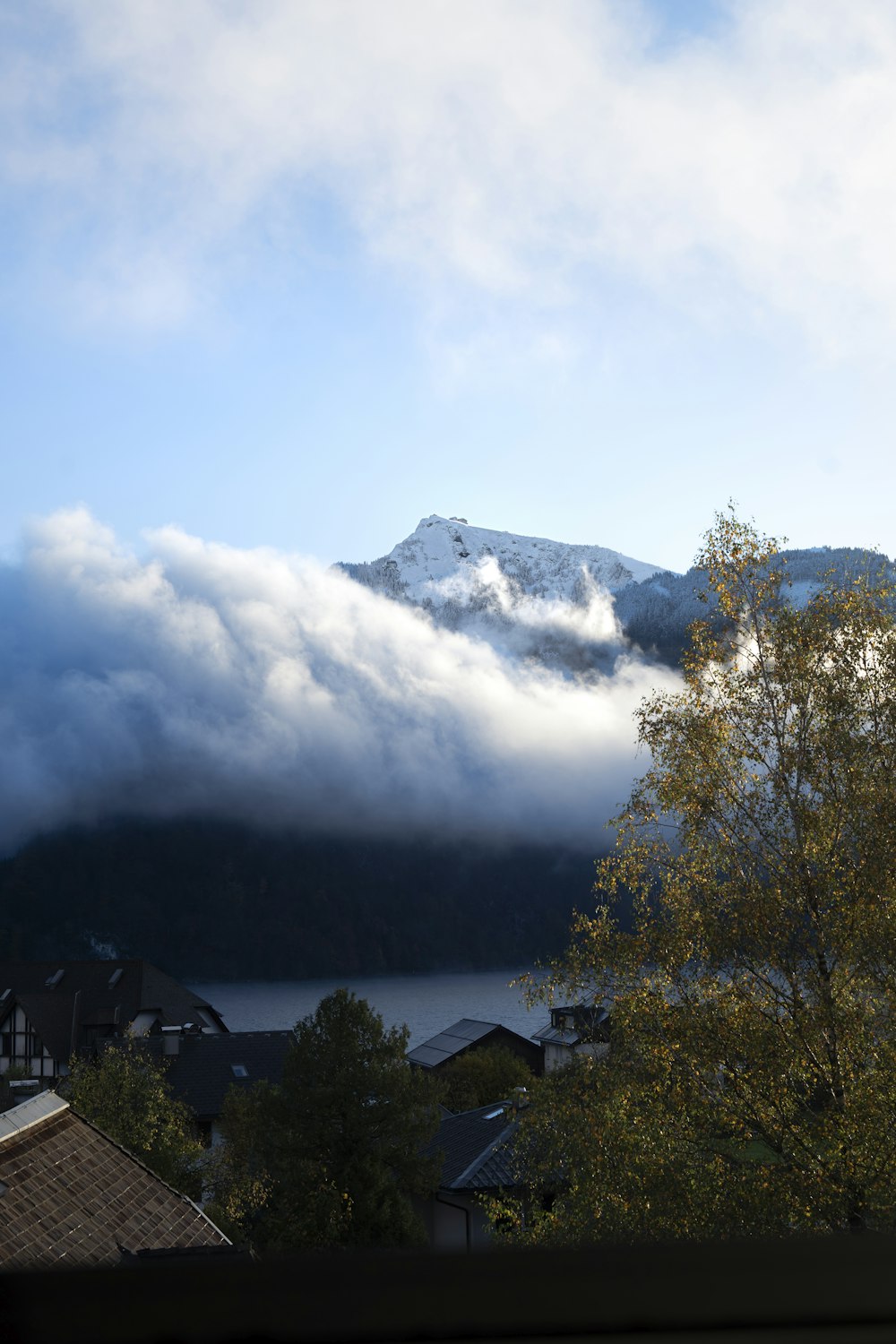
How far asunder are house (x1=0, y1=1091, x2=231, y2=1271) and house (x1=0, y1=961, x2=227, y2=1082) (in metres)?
56.3

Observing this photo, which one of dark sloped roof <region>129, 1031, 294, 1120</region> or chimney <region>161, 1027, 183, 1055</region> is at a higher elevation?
chimney <region>161, 1027, 183, 1055</region>

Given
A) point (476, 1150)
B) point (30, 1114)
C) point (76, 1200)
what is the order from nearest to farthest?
point (76, 1200) → point (30, 1114) → point (476, 1150)

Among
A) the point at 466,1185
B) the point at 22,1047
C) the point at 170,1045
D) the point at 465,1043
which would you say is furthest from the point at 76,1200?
the point at 22,1047

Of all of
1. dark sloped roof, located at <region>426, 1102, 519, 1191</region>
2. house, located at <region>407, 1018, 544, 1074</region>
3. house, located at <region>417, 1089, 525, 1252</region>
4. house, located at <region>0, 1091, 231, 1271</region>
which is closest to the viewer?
house, located at <region>0, 1091, 231, 1271</region>

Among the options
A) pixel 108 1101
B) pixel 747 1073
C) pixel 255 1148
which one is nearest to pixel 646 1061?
pixel 747 1073

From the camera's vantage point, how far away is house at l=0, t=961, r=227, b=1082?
70.8m

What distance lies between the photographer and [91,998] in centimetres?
7719

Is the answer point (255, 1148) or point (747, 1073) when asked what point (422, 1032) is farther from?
point (747, 1073)

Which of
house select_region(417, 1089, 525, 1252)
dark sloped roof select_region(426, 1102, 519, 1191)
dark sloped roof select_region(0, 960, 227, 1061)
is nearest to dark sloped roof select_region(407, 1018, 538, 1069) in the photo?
dark sloped roof select_region(0, 960, 227, 1061)

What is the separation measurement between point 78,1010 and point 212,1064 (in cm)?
2178

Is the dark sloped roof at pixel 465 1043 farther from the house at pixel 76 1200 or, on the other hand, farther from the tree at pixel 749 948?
the tree at pixel 749 948

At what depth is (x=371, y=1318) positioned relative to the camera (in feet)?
6.34

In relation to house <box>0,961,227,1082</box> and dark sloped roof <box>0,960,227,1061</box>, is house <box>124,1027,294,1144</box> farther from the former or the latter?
dark sloped roof <box>0,960,227,1061</box>

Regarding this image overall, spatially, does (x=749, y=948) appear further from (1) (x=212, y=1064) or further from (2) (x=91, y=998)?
(2) (x=91, y=998)
